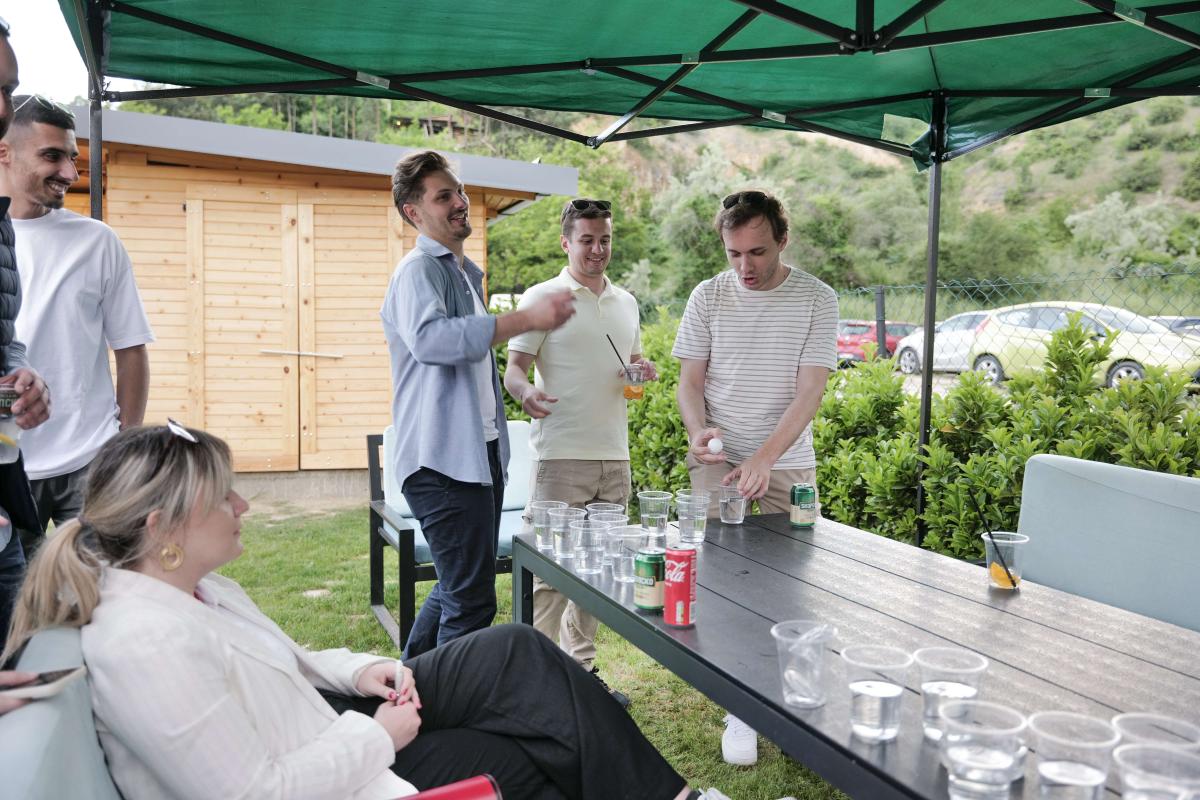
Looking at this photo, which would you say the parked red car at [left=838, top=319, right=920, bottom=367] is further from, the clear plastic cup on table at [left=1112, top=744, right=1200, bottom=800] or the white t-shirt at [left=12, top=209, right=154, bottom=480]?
the clear plastic cup on table at [left=1112, top=744, right=1200, bottom=800]

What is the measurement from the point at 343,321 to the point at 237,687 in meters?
6.90

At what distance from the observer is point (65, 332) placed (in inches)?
102

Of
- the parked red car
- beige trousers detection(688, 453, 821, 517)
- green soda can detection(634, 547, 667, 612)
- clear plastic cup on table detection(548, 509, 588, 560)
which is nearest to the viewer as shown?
green soda can detection(634, 547, 667, 612)

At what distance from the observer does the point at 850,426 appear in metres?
4.88

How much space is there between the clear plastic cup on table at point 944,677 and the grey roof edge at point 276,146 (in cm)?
636

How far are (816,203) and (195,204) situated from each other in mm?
31405

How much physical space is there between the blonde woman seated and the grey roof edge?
19.0 feet

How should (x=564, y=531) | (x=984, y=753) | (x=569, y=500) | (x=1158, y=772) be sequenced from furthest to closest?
(x=569, y=500)
(x=564, y=531)
(x=984, y=753)
(x=1158, y=772)

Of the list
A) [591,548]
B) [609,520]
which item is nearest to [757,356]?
[609,520]

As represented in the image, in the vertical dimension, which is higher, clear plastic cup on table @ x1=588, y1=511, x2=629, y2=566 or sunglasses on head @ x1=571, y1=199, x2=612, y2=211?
sunglasses on head @ x1=571, y1=199, x2=612, y2=211

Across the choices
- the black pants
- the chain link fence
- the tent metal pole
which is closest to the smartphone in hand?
the black pants

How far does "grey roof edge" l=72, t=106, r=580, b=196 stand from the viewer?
7.01m

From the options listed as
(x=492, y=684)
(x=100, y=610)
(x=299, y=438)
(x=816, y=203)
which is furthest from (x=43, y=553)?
(x=816, y=203)

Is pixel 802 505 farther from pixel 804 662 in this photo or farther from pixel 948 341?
pixel 948 341
